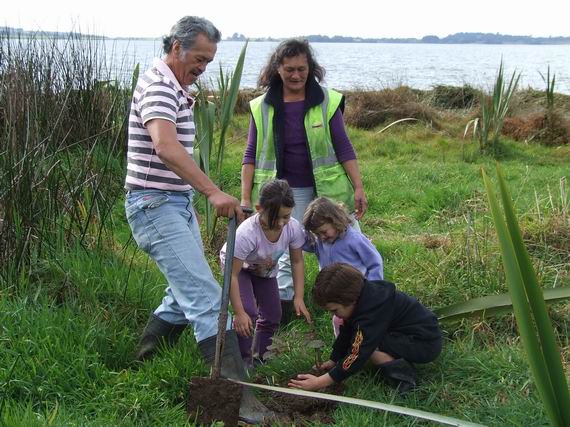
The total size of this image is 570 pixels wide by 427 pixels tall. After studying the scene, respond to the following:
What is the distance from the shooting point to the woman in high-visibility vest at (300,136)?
4141 mm

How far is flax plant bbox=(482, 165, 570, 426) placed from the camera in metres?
1.78

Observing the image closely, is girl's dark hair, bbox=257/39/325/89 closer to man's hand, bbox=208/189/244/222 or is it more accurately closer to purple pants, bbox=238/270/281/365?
purple pants, bbox=238/270/281/365

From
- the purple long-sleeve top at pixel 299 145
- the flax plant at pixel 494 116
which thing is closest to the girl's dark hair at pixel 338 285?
the purple long-sleeve top at pixel 299 145

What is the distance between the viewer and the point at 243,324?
3486mm

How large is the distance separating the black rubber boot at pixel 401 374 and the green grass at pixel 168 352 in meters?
0.05

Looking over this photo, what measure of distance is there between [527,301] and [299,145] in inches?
100

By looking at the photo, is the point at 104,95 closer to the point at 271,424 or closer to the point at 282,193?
the point at 282,193

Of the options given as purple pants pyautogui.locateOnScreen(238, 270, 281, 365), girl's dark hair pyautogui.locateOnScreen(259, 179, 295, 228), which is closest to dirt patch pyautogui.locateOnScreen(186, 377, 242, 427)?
purple pants pyautogui.locateOnScreen(238, 270, 281, 365)

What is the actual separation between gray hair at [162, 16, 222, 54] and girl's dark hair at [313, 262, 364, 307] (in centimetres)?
115

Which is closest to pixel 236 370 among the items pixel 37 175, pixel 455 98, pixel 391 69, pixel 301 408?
pixel 301 408

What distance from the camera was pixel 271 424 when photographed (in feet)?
10.1

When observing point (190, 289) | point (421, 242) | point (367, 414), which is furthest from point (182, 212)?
point (421, 242)

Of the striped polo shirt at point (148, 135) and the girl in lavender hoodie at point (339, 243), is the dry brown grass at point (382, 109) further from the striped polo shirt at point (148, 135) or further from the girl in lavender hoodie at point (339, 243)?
the striped polo shirt at point (148, 135)

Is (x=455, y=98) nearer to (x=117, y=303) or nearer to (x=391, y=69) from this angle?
(x=117, y=303)
